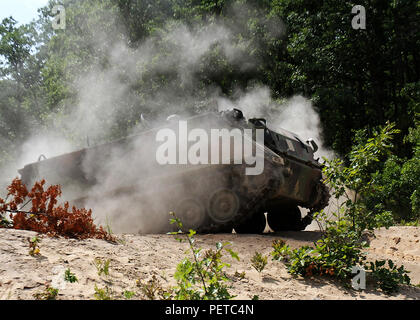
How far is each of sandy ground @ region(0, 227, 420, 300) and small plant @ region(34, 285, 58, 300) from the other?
0.09 metres

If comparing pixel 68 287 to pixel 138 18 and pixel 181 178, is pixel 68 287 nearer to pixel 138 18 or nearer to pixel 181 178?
pixel 181 178

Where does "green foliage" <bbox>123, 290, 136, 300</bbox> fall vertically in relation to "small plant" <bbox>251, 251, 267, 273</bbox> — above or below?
below

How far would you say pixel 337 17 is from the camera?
17094 mm

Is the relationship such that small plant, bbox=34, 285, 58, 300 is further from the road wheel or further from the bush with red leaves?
the road wheel

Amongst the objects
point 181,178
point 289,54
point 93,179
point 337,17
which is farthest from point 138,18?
point 181,178

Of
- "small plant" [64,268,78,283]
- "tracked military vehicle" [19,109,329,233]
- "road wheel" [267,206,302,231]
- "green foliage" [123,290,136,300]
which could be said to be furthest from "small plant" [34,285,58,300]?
"road wheel" [267,206,302,231]

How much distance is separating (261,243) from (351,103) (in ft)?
37.4

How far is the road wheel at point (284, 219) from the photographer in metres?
10.7

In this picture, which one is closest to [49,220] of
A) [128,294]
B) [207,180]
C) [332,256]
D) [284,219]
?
[128,294]

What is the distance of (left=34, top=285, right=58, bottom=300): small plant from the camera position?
347 cm

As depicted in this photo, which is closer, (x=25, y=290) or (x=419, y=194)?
(x=25, y=290)

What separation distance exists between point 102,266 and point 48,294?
46.2 inches

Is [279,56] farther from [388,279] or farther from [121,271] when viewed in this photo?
[121,271]

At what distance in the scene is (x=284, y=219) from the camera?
10.7 metres
